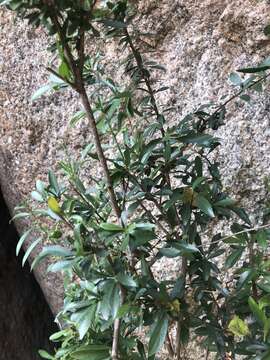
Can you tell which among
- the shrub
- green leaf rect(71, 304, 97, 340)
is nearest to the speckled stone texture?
the shrub

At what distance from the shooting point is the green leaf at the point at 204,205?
2.31ft

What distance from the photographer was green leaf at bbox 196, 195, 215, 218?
0.70 meters

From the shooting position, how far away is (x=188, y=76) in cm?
126

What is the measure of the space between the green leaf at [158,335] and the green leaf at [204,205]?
173 millimetres

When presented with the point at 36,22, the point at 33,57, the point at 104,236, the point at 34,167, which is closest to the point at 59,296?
the point at 34,167

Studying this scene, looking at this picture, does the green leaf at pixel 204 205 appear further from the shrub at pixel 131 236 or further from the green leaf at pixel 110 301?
the green leaf at pixel 110 301

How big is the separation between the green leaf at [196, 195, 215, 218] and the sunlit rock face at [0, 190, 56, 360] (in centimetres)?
142

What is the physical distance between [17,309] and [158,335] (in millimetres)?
1462

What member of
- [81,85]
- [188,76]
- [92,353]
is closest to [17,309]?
[188,76]

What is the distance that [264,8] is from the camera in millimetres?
1172

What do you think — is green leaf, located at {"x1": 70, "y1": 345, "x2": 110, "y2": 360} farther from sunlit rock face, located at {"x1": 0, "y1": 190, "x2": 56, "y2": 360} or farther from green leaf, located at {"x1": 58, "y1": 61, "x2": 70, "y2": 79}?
sunlit rock face, located at {"x1": 0, "y1": 190, "x2": 56, "y2": 360}

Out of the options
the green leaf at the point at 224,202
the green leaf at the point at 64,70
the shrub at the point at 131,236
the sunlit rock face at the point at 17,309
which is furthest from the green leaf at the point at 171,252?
the sunlit rock face at the point at 17,309

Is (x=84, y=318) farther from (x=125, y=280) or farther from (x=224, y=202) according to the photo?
(x=224, y=202)

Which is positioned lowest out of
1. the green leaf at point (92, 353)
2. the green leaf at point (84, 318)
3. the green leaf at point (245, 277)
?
the green leaf at point (92, 353)
